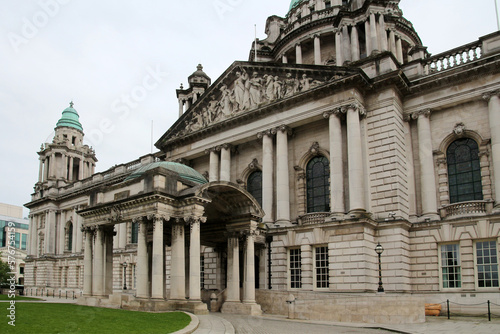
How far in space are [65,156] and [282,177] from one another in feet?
181

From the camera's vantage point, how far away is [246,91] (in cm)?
4025

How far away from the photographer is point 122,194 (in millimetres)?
27562

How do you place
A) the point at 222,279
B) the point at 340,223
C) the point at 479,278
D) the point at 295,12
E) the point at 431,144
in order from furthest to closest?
the point at 295,12
the point at 222,279
the point at 431,144
the point at 340,223
the point at 479,278

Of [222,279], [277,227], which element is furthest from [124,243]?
[277,227]

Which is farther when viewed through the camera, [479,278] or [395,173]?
[395,173]

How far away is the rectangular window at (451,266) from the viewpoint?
30250 millimetres

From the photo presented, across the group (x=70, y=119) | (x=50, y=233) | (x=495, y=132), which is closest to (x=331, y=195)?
(x=495, y=132)

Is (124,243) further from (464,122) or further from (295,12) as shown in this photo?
(464,122)

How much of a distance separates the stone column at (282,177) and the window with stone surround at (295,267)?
2.38m

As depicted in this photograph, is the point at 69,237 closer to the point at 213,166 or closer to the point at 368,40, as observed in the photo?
the point at 213,166

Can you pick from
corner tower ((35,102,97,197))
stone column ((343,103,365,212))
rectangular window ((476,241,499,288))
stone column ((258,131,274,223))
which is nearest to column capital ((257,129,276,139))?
stone column ((258,131,274,223))

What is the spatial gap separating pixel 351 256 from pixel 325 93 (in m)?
11.8

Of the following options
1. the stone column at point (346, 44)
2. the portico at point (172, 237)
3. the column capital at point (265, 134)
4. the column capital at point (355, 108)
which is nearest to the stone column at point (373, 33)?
the stone column at point (346, 44)

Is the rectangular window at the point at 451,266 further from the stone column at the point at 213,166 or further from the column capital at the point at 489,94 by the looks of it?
the stone column at the point at 213,166
